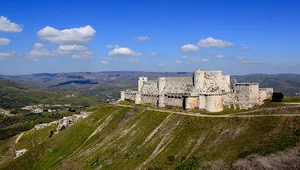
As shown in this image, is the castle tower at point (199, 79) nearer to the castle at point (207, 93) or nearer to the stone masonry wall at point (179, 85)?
the castle at point (207, 93)

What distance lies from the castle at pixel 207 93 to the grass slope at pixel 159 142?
9374mm

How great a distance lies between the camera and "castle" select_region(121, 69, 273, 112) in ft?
325

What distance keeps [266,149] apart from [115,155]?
1736 inches

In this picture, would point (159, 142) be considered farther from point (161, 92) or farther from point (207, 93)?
point (161, 92)

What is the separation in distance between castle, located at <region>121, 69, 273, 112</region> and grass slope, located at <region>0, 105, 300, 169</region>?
9.37m

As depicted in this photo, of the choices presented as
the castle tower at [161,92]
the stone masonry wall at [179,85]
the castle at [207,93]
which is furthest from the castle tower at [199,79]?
the castle tower at [161,92]

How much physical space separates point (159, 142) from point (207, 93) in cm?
2406

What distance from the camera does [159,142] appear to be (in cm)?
8869

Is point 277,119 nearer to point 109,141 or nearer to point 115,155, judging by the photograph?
point 115,155

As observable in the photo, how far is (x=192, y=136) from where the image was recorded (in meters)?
83.3

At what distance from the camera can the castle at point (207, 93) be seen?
99000 mm

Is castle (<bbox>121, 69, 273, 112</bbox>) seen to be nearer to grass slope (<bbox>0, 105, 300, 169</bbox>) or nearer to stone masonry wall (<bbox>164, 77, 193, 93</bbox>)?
stone masonry wall (<bbox>164, 77, 193, 93</bbox>)

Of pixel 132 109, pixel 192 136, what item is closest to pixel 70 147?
pixel 132 109

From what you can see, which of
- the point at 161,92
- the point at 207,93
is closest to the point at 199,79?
the point at 207,93
